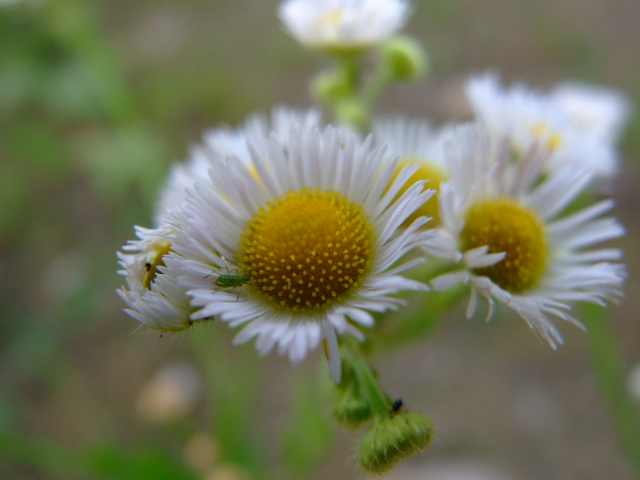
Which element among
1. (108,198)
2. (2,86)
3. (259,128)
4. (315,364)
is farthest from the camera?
(108,198)

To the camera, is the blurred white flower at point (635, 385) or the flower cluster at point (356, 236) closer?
the flower cluster at point (356, 236)

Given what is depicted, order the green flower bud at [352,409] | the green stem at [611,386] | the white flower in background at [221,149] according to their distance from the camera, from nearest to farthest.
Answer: the green flower bud at [352,409] < the white flower in background at [221,149] < the green stem at [611,386]

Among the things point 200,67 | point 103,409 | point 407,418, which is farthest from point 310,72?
point 407,418

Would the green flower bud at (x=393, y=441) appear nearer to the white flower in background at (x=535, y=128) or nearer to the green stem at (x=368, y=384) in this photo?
the green stem at (x=368, y=384)

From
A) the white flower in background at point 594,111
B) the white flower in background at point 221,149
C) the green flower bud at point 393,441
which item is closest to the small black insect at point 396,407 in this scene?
the green flower bud at point 393,441

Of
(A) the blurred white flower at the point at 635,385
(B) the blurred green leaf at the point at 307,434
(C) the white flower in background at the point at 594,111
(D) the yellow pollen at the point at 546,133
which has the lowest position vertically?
(A) the blurred white flower at the point at 635,385

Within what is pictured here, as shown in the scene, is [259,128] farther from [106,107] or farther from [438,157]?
[106,107]

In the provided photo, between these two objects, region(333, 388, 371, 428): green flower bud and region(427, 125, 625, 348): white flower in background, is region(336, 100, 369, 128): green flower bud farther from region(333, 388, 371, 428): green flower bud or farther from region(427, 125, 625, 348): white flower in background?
region(333, 388, 371, 428): green flower bud
